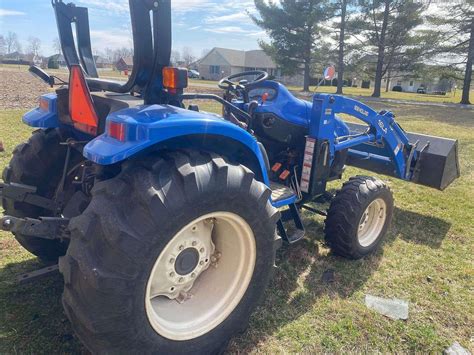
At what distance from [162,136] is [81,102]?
2.31 feet

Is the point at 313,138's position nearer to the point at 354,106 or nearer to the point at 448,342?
the point at 354,106

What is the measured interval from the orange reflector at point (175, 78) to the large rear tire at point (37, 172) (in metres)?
1.23

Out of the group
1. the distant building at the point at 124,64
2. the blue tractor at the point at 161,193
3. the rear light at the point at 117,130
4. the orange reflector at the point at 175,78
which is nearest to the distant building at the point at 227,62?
the blue tractor at the point at 161,193

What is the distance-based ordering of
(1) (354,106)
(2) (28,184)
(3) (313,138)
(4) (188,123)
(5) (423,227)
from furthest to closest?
(5) (423,227)
(1) (354,106)
(3) (313,138)
(2) (28,184)
(4) (188,123)

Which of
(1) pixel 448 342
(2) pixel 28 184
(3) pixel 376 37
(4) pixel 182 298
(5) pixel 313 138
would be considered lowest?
(1) pixel 448 342

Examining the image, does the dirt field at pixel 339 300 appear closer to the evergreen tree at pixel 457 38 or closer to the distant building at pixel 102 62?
the distant building at pixel 102 62

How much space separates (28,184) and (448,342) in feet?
10.3

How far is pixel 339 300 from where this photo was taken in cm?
303

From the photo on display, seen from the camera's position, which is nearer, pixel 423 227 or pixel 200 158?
pixel 200 158

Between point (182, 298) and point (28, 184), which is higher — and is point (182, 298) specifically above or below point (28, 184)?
Result: below

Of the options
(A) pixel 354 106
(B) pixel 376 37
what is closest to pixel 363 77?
(B) pixel 376 37

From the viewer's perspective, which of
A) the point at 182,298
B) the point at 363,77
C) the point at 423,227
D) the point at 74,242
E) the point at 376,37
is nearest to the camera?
the point at 74,242

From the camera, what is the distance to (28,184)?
9.54ft

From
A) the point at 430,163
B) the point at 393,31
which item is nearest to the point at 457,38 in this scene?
the point at 393,31
